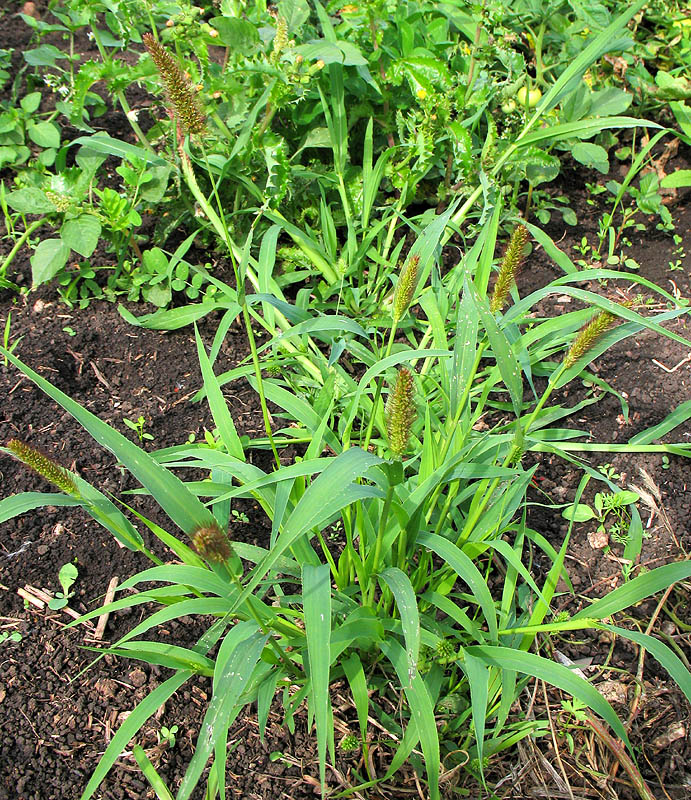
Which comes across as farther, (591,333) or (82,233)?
(82,233)

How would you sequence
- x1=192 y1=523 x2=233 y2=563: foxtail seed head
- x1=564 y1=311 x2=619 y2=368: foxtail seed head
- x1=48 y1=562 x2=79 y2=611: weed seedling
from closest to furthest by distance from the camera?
1. x1=192 y1=523 x2=233 y2=563: foxtail seed head
2. x1=564 y1=311 x2=619 y2=368: foxtail seed head
3. x1=48 y1=562 x2=79 y2=611: weed seedling

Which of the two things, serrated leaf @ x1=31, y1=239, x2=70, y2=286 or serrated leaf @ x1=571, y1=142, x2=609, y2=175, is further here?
serrated leaf @ x1=571, y1=142, x2=609, y2=175

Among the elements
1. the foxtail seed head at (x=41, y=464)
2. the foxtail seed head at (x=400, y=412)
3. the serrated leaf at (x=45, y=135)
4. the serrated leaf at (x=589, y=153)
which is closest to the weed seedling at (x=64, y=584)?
the foxtail seed head at (x=41, y=464)

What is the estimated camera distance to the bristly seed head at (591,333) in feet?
3.68

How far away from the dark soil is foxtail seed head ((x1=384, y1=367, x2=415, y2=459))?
0.74 meters

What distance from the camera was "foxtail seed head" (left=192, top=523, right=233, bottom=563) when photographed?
35.1 inches

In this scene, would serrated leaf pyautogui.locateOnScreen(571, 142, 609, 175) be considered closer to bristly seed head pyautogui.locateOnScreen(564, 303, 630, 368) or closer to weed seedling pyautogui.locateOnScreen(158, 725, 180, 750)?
bristly seed head pyautogui.locateOnScreen(564, 303, 630, 368)

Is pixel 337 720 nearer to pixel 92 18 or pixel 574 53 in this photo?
pixel 92 18

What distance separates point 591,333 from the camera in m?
1.14

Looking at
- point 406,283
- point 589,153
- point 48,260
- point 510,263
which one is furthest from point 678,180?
point 48,260

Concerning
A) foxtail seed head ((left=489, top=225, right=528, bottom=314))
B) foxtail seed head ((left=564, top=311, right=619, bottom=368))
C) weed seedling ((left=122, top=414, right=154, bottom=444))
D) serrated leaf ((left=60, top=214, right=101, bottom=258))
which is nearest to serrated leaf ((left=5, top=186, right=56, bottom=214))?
serrated leaf ((left=60, top=214, right=101, bottom=258))

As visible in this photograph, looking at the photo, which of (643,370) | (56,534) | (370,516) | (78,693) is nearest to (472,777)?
(370,516)

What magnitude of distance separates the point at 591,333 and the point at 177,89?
0.82 meters

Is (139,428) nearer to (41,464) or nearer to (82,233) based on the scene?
(82,233)
